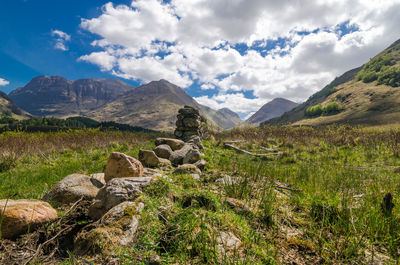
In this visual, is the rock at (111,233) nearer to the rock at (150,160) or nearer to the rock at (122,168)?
the rock at (122,168)

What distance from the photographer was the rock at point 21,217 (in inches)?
93.9

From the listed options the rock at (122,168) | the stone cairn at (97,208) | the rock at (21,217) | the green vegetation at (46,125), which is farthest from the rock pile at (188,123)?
the rock at (21,217)

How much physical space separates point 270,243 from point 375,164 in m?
10.3

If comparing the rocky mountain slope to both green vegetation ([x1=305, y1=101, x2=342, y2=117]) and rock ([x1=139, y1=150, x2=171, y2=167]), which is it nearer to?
green vegetation ([x1=305, y1=101, x2=342, y2=117])

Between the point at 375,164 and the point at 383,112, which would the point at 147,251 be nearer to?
the point at 375,164

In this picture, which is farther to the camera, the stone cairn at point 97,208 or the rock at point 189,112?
the rock at point 189,112

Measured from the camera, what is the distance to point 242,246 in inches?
86.3

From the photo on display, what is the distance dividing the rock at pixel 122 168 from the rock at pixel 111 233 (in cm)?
189

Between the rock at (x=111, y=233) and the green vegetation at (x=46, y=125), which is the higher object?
the green vegetation at (x=46, y=125)

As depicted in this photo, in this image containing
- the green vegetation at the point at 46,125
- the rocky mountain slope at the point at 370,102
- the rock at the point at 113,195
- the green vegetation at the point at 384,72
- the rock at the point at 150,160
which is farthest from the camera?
the green vegetation at the point at 384,72

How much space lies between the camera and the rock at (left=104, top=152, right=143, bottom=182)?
434 centimetres

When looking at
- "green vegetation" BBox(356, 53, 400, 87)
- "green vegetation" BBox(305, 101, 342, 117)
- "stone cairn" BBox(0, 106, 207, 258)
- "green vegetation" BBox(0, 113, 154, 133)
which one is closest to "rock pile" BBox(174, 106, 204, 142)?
"green vegetation" BBox(0, 113, 154, 133)

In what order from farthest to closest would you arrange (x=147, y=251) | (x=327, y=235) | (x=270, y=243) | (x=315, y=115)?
1. (x=315, y=115)
2. (x=327, y=235)
3. (x=270, y=243)
4. (x=147, y=251)

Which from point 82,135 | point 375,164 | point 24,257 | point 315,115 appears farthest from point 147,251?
point 315,115
